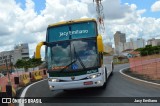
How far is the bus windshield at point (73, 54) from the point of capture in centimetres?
1457

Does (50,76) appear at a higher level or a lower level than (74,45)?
lower

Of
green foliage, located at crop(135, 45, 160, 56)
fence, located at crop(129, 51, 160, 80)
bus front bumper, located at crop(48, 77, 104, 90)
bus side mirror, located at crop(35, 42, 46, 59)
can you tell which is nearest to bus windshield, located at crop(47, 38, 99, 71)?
bus side mirror, located at crop(35, 42, 46, 59)

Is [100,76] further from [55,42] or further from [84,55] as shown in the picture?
[55,42]

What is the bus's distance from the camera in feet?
47.5

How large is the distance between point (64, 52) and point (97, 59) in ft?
4.81

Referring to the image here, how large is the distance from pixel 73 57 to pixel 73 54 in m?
0.14

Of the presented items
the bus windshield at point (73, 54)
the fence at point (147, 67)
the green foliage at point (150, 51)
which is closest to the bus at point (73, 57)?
Result: the bus windshield at point (73, 54)

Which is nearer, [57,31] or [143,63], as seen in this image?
[57,31]

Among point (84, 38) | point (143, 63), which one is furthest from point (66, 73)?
point (143, 63)

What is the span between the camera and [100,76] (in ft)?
48.9

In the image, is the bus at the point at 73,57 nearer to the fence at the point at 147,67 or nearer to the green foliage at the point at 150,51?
the fence at the point at 147,67

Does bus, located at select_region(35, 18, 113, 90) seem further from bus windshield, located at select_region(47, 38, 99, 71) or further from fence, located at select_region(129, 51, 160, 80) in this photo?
fence, located at select_region(129, 51, 160, 80)

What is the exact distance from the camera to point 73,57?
48.0ft

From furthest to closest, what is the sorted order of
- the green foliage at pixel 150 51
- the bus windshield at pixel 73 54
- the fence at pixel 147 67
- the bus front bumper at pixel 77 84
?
the green foliage at pixel 150 51 → the fence at pixel 147 67 → the bus windshield at pixel 73 54 → the bus front bumper at pixel 77 84
